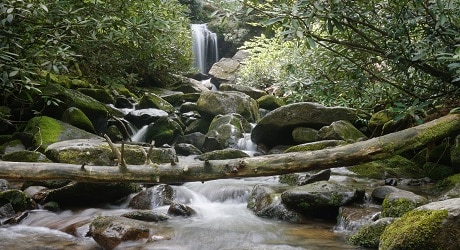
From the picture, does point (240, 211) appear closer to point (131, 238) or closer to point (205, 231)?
point (205, 231)

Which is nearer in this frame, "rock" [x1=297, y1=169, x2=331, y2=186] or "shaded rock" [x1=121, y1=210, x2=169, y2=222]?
"shaded rock" [x1=121, y1=210, x2=169, y2=222]

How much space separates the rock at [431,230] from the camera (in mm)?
3479

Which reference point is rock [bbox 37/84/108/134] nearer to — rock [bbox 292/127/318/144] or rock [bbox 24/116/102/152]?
rock [bbox 24/116/102/152]

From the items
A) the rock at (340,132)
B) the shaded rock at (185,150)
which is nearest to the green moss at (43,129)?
the shaded rock at (185,150)

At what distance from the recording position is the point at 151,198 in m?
6.64

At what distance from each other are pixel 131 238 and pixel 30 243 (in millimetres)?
1265

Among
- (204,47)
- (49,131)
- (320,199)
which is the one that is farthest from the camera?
(204,47)

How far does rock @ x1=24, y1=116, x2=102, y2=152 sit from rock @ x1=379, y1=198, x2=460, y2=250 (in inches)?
270

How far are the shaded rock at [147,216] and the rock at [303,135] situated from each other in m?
5.29

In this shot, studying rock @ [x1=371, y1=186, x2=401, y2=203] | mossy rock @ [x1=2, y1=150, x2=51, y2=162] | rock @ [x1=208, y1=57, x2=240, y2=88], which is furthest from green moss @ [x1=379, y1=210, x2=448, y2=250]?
rock @ [x1=208, y1=57, x2=240, y2=88]

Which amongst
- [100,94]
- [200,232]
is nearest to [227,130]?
[100,94]

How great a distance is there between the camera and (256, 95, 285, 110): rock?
15078mm

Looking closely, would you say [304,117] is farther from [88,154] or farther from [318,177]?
[88,154]

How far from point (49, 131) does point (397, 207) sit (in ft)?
22.8
